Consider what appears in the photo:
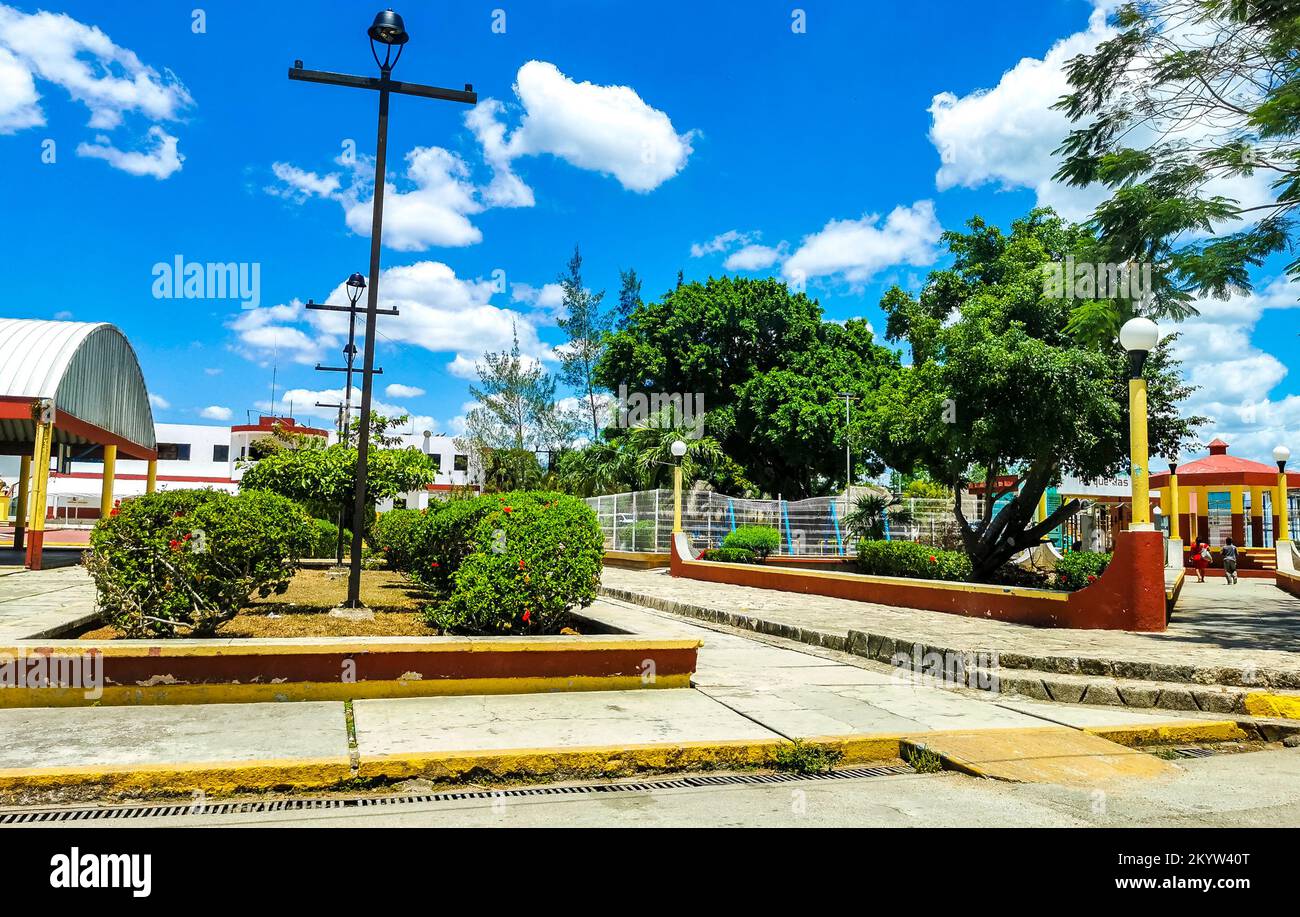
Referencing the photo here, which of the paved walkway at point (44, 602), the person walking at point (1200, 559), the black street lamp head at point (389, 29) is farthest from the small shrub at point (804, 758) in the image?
the person walking at point (1200, 559)

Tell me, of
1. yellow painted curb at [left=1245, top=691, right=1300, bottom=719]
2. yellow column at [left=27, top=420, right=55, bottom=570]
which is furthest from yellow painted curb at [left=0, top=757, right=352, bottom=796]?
yellow column at [left=27, top=420, right=55, bottom=570]

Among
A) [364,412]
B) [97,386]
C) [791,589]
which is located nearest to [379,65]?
[364,412]

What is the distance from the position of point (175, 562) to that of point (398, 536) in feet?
32.1

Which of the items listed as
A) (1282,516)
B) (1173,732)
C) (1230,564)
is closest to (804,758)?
(1173,732)

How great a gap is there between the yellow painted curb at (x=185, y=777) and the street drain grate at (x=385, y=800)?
118mm

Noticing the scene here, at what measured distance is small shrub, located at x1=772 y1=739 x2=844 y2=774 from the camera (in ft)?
17.0

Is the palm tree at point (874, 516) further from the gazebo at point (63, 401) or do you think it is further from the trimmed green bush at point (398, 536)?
the gazebo at point (63, 401)

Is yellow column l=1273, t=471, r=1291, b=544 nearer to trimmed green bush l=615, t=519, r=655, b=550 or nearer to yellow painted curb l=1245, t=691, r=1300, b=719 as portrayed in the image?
trimmed green bush l=615, t=519, r=655, b=550

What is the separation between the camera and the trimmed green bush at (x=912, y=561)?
17.3 metres

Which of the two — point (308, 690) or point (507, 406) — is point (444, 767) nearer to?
point (308, 690)

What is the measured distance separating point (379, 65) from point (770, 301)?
94.4ft

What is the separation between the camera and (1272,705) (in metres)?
6.55
